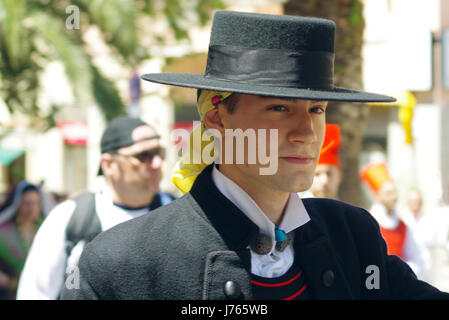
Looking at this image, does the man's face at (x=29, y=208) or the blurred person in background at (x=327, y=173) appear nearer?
the blurred person in background at (x=327, y=173)

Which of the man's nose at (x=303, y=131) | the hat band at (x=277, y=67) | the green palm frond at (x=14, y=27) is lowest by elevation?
the man's nose at (x=303, y=131)

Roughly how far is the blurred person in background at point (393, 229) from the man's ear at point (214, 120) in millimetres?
3229

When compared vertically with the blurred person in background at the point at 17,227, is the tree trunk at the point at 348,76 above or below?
above

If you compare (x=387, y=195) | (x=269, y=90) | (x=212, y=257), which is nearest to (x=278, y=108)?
(x=269, y=90)

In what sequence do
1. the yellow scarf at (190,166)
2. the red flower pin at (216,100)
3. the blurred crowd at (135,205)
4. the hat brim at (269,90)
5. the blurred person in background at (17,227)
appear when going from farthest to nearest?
the blurred person in background at (17,227)
the blurred crowd at (135,205)
the yellow scarf at (190,166)
the red flower pin at (216,100)
the hat brim at (269,90)

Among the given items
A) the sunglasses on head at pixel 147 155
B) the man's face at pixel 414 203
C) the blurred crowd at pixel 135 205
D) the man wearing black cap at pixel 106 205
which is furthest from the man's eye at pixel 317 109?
the man's face at pixel 414 203

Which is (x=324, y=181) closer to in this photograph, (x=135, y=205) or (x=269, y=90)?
(x=135, y=205)

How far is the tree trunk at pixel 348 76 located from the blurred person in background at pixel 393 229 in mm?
274

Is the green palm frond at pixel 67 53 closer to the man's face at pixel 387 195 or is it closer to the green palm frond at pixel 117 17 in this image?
the green palm frond at pixel 117 17

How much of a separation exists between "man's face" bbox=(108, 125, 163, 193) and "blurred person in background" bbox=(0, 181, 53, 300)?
212 centimetres

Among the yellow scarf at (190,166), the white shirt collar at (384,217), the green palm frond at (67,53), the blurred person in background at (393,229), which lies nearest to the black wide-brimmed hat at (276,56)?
the yellow scarf at (190,166)

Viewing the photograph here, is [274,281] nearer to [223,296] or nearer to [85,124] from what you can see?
[223,296]

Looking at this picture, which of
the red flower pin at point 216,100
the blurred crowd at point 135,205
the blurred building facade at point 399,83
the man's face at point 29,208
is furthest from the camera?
the blurred building facade at point 399,83

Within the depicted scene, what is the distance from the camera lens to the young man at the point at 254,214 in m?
2.01
